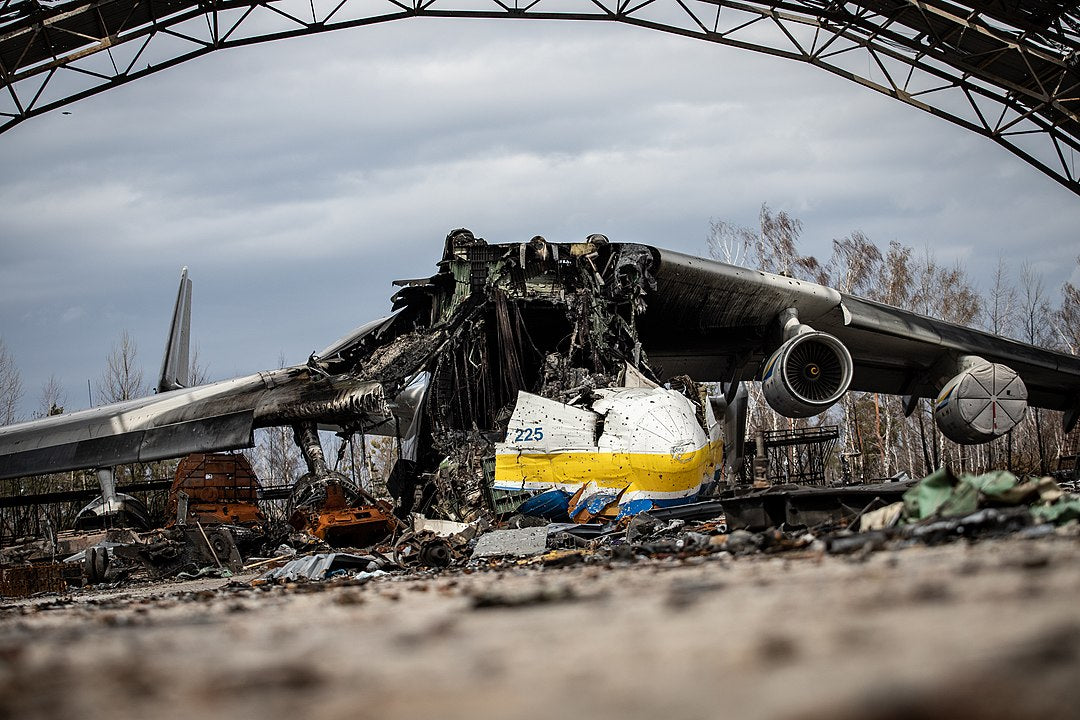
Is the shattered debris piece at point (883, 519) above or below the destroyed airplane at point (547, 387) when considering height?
below

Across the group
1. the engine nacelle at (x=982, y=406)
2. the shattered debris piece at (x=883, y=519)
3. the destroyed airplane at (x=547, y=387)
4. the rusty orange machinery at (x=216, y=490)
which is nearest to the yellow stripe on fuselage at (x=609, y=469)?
the destroyed airplane at (x=547, y=387)

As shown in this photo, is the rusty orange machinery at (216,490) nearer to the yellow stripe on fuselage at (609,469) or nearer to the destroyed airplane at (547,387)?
the destroyed airplane at (547,387)

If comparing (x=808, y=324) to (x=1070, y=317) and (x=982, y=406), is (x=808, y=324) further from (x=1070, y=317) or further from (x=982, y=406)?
(x=1070, y=317)

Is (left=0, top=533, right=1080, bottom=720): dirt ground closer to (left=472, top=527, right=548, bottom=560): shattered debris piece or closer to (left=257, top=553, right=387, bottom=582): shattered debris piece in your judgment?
(left=257, top=553, right=387, bottom=582): shattered debris piece

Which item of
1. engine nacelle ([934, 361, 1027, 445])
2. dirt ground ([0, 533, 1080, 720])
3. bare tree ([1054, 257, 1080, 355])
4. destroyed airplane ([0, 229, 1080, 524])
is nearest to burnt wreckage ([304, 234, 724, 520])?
destroyed airplane ([0, 229, 1080, 524])

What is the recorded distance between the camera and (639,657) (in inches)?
84.6

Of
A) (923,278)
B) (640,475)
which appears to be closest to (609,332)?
(640,475)

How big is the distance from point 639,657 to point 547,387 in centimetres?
1251

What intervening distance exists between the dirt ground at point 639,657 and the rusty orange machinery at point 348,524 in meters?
10.6

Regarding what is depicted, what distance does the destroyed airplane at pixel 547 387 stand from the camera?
12727 millimetres

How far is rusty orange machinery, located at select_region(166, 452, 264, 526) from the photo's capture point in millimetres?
17266

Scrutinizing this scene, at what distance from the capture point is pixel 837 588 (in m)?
3.19

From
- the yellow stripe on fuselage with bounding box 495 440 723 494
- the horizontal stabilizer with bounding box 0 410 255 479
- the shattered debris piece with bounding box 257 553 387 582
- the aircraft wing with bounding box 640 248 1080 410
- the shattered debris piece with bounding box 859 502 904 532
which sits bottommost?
the shattered debris piece with bounding box 257 553 387 582

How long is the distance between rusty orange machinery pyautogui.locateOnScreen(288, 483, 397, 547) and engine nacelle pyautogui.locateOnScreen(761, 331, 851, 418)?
575cm
